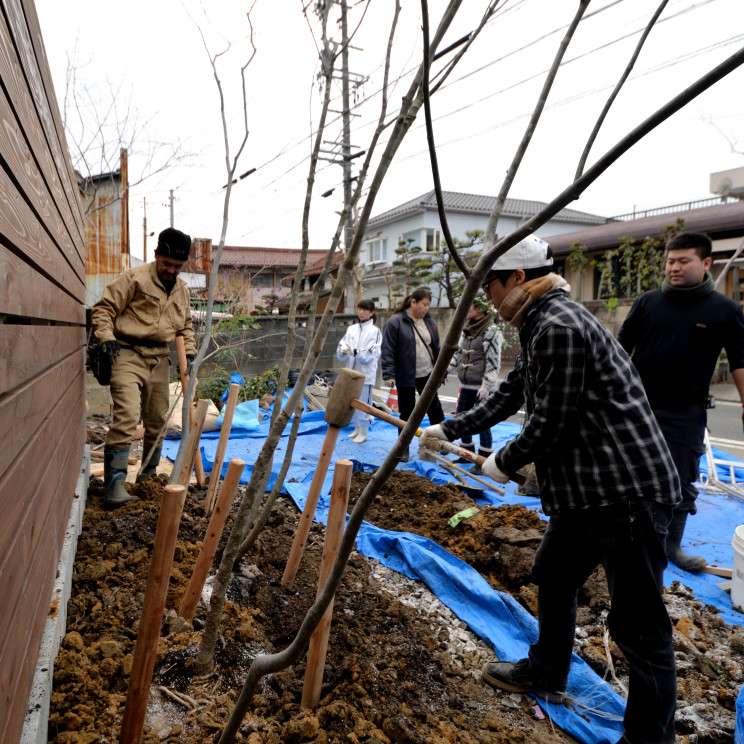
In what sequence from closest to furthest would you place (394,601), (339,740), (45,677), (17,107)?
1. (17,107)
2. (45,677)
3. (339,740)
4. (394,601)

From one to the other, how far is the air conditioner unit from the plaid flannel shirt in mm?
→ 21126

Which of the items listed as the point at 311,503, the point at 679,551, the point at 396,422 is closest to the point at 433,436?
the point at 396,422

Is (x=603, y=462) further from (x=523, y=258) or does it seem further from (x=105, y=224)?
(x=105, y=224)

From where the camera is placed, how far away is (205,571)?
2.17 m

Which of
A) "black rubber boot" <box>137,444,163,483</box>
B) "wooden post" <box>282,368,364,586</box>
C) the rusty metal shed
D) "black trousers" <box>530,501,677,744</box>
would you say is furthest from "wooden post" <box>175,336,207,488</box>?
the rusty metal shed

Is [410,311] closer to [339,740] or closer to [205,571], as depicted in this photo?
[205,571]

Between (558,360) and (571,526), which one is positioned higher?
(558,360)

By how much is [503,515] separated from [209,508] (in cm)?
218

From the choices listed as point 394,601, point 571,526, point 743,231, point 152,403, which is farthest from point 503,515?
point 743,231

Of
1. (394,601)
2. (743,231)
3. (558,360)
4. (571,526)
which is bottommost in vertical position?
(394,601)

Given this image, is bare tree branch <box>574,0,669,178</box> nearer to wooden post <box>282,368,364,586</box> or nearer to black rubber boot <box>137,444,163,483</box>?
wooden post <box>282,368,364,586</box>

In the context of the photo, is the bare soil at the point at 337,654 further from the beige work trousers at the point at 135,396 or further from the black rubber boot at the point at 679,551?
the beige work trousers at the point at 135,396

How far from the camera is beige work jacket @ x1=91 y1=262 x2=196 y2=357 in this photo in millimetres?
3830

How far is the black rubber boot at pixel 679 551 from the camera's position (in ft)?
11.4
